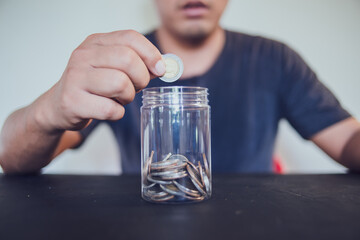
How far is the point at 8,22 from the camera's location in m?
1.63

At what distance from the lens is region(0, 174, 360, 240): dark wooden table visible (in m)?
0.36

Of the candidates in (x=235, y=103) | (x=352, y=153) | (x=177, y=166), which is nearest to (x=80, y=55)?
(x=177, y=166)

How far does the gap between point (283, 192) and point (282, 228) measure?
213mm

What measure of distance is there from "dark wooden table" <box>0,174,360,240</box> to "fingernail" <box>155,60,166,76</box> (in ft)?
0.78

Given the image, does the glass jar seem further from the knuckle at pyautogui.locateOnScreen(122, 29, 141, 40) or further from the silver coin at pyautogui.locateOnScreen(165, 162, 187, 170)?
the knuckle at pyautogui.locateOnScreen(122, 29, 141, 40)

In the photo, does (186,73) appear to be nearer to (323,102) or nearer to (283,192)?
(323,102)

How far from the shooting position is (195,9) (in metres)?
1.10

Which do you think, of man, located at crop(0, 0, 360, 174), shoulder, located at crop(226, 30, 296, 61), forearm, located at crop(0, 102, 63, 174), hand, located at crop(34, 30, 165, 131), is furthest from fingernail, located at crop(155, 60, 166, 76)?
shoulder, located at crop(226, 30, 296, 61)

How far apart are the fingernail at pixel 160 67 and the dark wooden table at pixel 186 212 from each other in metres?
0.24

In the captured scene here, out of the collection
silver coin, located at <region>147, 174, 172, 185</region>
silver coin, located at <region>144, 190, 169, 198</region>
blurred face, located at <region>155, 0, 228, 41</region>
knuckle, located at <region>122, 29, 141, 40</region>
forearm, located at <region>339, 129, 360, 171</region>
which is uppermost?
blurred face, located at <region>155, 0, 228, 41</region>

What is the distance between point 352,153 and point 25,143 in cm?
99

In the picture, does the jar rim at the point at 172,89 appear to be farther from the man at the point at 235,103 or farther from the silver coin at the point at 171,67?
the man at the point at 235,103

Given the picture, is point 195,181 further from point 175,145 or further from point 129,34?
point 129,34

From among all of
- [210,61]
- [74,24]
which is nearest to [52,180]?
[210,61]
